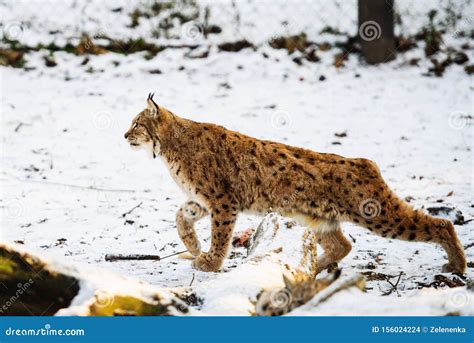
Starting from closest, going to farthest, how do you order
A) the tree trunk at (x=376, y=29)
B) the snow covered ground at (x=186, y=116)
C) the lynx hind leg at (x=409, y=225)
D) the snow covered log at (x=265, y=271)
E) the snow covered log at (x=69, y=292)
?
1. the snow covered log at (x=69, y=292)
2. the snow covered log at (x=265, y=271)
3. the lynx hind leg at (x=409, y=225)
4. the snow covered ground at (x=186, y=116)
5. the tree trunk at (x=376, y=29)

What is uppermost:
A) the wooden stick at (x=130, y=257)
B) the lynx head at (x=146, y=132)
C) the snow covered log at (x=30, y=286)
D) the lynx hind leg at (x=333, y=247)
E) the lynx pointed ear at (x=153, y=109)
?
the lynx pointed ear at (x=153, y=109)

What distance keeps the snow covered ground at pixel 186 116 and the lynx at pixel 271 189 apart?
25 cm

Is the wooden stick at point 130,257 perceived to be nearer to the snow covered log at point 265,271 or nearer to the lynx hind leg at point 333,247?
the snow covered log at point 265,271

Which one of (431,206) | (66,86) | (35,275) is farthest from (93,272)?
(66,86)

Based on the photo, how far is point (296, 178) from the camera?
19.8ft

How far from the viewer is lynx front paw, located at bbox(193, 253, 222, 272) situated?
239 inches

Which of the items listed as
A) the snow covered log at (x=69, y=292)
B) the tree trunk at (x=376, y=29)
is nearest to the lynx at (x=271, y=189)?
the snow covered log at (x=69, y=292)

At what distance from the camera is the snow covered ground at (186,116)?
6578 millimetres

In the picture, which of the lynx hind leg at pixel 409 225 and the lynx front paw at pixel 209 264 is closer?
the lynx hind leg at pixel 409 225

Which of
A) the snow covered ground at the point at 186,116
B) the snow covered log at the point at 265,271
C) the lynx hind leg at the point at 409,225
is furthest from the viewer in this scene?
the snow covered ground at the point at 186,116

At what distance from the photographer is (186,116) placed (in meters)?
9.92

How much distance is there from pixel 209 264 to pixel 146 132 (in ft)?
4.23

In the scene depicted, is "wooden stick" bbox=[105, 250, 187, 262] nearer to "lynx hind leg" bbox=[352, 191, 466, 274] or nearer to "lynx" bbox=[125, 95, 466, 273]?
"lynx" bbox=[125, 95, 466, 273]

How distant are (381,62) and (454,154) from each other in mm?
2755
